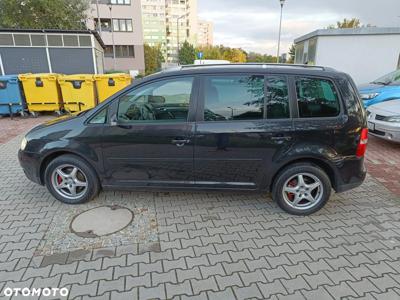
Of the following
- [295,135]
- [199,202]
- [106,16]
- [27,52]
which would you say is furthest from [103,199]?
[106,16]

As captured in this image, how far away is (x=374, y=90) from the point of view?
25.2 ft

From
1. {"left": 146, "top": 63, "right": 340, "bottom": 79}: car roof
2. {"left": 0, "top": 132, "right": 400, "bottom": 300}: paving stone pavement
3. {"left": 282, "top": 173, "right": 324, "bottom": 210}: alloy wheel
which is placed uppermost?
{"left": 146, "top": 63, "right": 340, "bottom": 79}: car roof

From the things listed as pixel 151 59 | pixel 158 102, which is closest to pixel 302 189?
pixel 158 102

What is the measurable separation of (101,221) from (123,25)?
38494mm

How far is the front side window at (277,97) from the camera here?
10.1 ft

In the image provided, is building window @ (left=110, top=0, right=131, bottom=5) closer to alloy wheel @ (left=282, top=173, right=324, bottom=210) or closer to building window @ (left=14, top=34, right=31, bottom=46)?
building window @ (left=14, top=34, right=31, bottom=46)

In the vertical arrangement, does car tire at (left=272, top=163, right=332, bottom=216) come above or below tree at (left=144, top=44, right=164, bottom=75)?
below

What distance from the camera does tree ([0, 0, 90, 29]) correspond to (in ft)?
64.8

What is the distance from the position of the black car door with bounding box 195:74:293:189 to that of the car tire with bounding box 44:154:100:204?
1.45m

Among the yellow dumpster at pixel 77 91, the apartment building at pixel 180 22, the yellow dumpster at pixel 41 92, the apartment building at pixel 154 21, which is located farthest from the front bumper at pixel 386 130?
the apartment building at pixel 180 22

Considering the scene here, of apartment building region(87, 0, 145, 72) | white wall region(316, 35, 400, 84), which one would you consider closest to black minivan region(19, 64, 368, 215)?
white wall region(316, 35, 400, 84)

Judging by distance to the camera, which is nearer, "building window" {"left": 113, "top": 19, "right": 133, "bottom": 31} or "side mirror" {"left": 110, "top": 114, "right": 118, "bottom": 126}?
"side mirror" {"left": 110, "top": 114, "right": 118, "bottom": 126}

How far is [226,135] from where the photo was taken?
3068mm

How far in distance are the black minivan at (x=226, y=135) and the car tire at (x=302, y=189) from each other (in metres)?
0.01
